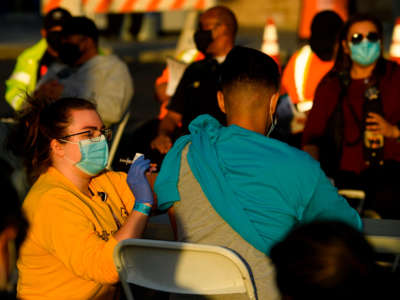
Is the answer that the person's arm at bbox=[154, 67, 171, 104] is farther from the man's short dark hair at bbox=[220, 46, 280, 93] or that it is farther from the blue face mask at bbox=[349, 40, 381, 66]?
the man's short dark hair at bbox=[220, 46, 280, 93]

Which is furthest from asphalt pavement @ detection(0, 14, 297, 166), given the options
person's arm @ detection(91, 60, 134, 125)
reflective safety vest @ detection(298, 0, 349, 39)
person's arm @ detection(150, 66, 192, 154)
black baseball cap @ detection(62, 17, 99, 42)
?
person's arm @ detection(150, 66, 192, 154)

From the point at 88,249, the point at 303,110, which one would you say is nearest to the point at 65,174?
the point at 88,249

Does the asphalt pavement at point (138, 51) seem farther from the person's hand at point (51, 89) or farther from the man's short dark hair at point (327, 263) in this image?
the man's short dark hair at point (327, 263)

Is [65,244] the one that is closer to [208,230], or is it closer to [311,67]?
[208,230]

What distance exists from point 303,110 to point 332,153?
0.77 meters

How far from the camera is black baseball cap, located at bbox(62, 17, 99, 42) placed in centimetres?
494

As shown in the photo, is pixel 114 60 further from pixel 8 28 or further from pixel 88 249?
pixel 8 28

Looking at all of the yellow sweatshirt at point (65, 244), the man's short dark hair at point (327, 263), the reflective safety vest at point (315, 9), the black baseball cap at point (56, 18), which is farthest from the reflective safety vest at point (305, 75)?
the reflective safety vest at point (315, 9)

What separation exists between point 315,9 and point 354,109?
852 cm

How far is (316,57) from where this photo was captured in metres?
4.90

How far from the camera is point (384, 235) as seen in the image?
2.66m

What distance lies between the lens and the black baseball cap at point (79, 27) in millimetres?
4941

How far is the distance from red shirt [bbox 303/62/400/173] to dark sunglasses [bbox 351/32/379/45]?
7.3 inches

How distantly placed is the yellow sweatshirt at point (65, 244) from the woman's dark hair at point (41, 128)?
76mm
